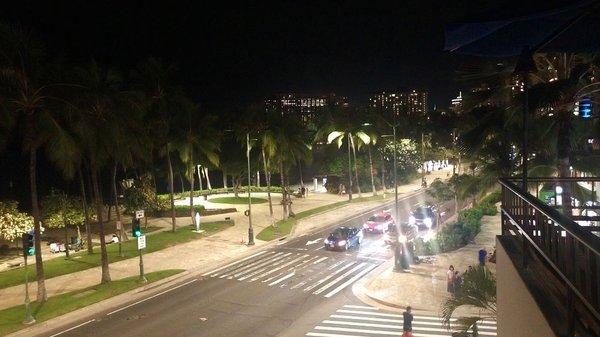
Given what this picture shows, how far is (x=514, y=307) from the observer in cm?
562

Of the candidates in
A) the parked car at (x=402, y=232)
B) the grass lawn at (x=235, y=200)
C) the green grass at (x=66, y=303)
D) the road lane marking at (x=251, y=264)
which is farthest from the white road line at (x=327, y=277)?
the grass lawn at (x=235, y=200)

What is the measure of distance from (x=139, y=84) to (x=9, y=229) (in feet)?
51.7

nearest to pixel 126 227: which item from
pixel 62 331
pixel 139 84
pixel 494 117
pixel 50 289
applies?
pixel 139 84

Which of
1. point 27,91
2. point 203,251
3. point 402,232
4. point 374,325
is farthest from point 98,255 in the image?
point 374,325

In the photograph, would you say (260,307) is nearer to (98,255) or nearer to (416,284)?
(416,284)

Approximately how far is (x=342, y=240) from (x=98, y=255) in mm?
16491

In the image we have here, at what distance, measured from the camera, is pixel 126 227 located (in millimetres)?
45906

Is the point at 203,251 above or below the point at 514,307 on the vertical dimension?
below

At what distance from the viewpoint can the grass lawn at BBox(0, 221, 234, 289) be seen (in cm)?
2900

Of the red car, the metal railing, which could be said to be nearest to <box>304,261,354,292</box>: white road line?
the red car

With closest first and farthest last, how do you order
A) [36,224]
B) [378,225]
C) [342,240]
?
[36,224] → [342,240] → [378,225]

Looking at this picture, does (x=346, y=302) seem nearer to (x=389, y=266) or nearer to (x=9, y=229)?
(x=389, y=266)

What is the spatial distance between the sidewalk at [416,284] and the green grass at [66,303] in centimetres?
1165

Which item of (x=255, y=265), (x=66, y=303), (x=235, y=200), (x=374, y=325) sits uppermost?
(x=235, y=200)
